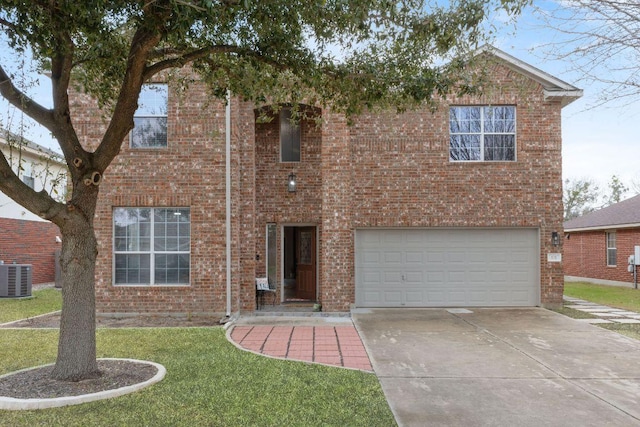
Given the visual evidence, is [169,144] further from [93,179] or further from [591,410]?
[591,410]

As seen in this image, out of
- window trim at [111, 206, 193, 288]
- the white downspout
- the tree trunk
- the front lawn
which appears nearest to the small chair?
the white downspout

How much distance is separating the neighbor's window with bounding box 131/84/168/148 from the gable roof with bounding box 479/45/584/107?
320 inches

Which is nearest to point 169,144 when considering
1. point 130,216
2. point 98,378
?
→ point 130,216

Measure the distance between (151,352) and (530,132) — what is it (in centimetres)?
1006

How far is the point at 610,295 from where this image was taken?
53.2 feet

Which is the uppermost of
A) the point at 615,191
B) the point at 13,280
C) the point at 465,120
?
the point at 615,191

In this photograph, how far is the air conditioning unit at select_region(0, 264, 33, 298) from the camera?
1491cm

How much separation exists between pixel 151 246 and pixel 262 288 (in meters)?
2.78

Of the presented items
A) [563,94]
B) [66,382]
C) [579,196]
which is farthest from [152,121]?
[579,196]

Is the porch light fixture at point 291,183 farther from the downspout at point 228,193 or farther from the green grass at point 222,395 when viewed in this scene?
the green grass at point 222,395

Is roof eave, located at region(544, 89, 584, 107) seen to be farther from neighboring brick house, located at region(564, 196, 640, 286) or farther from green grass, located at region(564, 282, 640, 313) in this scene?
neighboring brick house, located at region(564, 196, 640, 286)

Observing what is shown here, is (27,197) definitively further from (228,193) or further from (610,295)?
(610,295)

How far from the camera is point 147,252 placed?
36.9ft

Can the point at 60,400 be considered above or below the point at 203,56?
below
